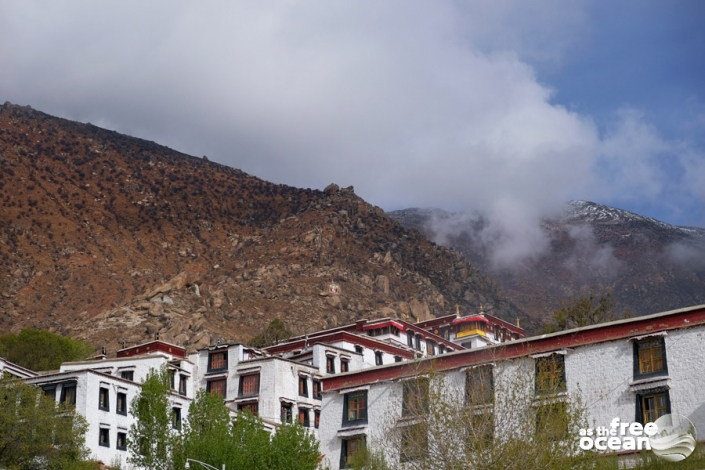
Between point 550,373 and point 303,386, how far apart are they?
37.0m

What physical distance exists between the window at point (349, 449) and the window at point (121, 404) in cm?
2039

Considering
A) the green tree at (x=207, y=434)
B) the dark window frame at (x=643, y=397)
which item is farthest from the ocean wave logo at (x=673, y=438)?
the green tree at (x=207, y=434)

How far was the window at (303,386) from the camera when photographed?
248 feet

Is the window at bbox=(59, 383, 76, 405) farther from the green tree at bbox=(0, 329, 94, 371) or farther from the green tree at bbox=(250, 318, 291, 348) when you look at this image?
the green tree at bbox=(250, 318, 291, 348)

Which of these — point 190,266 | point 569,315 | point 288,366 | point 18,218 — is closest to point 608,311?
point 569,315

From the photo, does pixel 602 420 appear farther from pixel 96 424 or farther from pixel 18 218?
pixel 18 218

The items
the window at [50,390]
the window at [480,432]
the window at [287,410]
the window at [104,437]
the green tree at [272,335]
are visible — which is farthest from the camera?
the green tree at [272,335]

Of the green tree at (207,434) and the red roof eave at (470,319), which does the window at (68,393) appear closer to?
the green tree at (207,434)

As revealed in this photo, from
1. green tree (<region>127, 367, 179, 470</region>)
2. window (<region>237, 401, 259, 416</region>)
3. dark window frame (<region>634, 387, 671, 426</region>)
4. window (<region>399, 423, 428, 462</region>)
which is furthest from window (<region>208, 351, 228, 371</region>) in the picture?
dark window frame (<region>634, 387, 671, 426</region>)

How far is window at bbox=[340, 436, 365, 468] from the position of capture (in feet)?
157

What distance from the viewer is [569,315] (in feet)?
312

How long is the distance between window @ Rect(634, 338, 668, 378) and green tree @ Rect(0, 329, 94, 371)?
64104 millimetres

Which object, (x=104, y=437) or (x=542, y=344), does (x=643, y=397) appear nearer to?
(x=542, y=344)

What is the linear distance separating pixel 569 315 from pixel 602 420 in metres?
54.3
